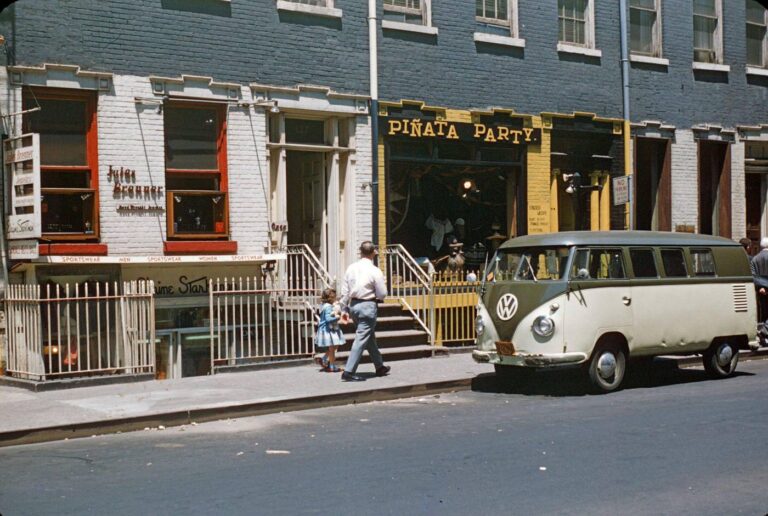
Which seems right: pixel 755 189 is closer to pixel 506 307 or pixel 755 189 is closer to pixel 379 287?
pixel 506 307

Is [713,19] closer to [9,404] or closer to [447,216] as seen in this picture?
[447,216]

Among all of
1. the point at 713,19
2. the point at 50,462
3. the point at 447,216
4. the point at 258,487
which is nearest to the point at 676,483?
the point at 258,487

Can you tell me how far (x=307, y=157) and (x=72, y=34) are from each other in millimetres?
4684

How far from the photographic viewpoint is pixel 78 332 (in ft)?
42.1

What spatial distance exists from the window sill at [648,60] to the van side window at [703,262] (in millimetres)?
8391

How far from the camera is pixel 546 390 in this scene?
500 inches

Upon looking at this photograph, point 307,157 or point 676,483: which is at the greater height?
point 307,157

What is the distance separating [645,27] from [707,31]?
1998 mm

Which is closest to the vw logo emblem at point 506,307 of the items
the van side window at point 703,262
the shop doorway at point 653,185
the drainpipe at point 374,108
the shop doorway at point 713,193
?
the van side window at point 703,262

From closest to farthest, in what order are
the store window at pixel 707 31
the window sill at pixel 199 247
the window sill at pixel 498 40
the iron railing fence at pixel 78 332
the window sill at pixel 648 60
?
the iron railing fence at pixel 78 332 < the window sill at pixel 199 247 < the window sill at pixel 498 40 < the window sill at pixel 648 60 < the store window at pixel 707 31

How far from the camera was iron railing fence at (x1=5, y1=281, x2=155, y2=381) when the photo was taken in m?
12.9

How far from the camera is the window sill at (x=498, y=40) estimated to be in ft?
60.7

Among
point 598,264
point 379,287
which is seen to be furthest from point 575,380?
point 379,287

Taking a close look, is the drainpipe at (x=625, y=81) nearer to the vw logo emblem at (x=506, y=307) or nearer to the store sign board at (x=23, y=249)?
the vw logo emblem at (x=506, y=307)
